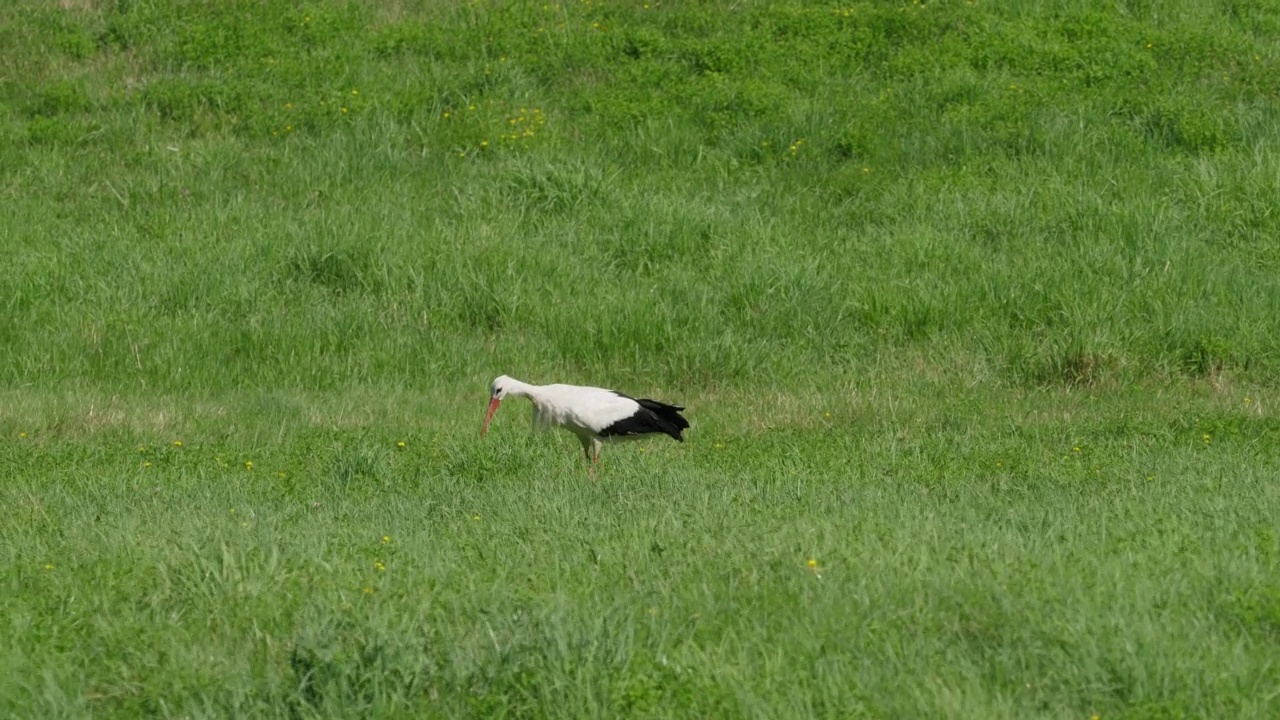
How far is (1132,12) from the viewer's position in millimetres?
17422

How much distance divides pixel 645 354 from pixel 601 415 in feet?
9.18

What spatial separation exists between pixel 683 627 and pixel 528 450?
4259 mm

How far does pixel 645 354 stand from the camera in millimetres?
11828

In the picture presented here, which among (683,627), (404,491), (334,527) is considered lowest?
(404,491)

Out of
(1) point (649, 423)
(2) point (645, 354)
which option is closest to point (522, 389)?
(1) point (649, 423)

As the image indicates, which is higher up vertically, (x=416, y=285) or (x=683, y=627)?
(x=683, y=627)

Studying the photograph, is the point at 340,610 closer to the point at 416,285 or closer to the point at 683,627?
the point at 683,627

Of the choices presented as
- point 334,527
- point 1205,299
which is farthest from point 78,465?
point 1205,299

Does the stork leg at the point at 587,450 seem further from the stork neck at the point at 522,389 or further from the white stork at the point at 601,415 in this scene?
the stork neck at the point at 522,389

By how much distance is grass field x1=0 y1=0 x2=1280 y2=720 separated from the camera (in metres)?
4.75

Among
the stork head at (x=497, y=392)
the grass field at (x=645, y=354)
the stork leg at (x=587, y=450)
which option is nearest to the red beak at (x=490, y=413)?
the stork head at (x=497, y=392)

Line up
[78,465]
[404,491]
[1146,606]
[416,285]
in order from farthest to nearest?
1. [416,285]
2. [78,465]
3. [404,491]
4. [1146,606]

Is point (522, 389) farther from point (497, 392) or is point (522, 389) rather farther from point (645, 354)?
point (645, 354)

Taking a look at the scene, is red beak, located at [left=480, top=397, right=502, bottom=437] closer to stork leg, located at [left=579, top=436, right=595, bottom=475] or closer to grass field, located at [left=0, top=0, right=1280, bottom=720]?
grass field, located at [left=0, top=0, right=1280, bottom=720]
